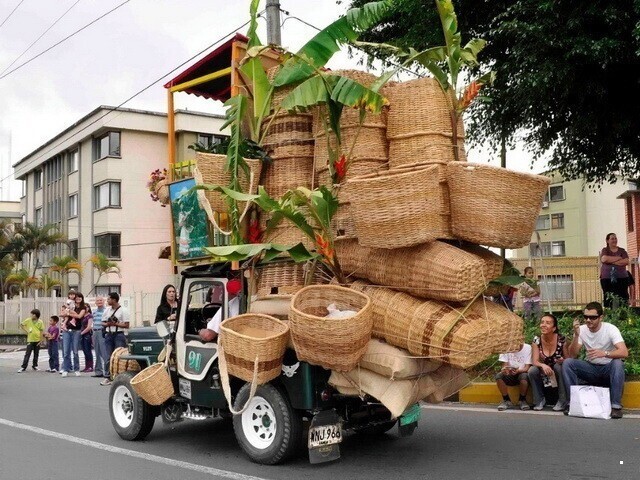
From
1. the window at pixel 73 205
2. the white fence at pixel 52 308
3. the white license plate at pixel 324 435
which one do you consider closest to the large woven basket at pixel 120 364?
the white license plate at pixel 324 435

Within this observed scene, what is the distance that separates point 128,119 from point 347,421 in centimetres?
3600

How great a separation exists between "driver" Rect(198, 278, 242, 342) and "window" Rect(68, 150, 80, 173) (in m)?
38.3

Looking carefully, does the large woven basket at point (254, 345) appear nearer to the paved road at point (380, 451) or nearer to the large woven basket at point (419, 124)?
the paved road at point (380, 451)

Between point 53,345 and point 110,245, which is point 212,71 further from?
point 110,245

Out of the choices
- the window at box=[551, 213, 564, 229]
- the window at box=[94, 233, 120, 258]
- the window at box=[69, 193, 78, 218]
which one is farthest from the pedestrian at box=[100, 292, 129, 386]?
the window at box=[551, 213, 564, 229]

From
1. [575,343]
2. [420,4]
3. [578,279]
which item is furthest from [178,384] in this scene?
[578,279]

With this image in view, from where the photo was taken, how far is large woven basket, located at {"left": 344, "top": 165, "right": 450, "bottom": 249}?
6227 millimetres

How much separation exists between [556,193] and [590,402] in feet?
142

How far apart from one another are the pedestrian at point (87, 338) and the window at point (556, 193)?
3809 centimetres

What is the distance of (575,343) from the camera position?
10094mm

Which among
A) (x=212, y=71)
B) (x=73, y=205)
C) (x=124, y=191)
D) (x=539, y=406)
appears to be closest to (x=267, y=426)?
(x=539, y=406)

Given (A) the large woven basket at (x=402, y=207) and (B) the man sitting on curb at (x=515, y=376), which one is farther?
(B) the man sitting on curb at (x=515, y=376)

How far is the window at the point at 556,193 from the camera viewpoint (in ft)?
163

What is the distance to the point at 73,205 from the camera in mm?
44219
